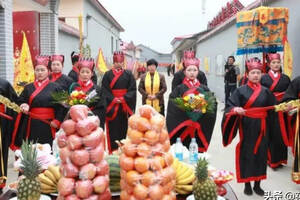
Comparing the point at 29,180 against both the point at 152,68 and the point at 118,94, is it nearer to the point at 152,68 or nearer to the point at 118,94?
the point at 118,94

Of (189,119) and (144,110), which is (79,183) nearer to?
(144,110)

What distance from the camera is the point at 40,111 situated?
491cm

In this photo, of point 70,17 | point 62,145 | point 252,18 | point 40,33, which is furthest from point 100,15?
point 62,145

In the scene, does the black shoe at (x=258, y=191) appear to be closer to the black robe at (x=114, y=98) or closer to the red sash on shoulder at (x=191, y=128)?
the red sash on shoulder at (x=191, y=128)

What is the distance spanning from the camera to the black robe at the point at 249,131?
197 inches

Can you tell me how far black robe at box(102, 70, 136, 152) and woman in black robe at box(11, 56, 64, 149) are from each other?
6.31 feet

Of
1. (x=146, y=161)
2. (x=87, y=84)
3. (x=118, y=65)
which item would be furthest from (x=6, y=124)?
(x=146, y=161)

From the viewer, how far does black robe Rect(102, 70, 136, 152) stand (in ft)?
22.6

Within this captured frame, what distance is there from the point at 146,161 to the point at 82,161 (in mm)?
346

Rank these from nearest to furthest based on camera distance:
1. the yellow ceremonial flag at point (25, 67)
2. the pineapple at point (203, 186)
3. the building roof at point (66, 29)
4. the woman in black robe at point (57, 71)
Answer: the pineapple at point (203, 186) < the woman in black robe at point (57, 71) < the yellow ceremonial flag at point (25, 67) < the building roof at point (66, 29)

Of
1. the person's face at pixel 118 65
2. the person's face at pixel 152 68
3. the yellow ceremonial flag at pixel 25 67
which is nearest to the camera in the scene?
the person's face at pixel 118 65

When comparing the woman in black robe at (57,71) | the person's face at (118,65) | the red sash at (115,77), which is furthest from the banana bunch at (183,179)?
the person's face at (118,65)

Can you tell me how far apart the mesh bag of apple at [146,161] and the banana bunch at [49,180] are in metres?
0.60

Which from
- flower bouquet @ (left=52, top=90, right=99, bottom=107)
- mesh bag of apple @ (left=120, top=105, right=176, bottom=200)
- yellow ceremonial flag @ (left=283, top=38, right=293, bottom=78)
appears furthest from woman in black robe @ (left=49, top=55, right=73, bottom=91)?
mesh bag of apple @ (left=120, top=105, right=176, bottom=200)
